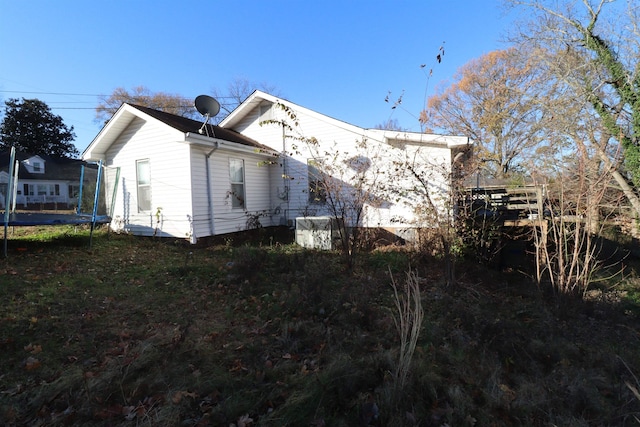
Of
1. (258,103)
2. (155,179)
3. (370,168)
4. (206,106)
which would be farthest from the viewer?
(258,103)

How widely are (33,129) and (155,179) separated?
136ft

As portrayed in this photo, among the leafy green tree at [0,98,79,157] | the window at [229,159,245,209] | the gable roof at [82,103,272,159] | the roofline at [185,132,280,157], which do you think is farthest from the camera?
the leafy green tree at [0,98,79,157]

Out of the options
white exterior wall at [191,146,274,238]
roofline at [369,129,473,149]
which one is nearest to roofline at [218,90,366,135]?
roofline at [369,129,473,149]

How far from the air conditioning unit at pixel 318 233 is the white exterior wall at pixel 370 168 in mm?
1328

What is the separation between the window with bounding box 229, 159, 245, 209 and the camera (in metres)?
10.7

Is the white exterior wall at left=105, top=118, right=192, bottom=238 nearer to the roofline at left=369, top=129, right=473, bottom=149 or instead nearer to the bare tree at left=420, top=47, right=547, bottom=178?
the roofline at left=369, top=129, right=473, bottom=149

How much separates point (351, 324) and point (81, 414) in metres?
2.95

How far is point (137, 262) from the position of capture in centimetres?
739

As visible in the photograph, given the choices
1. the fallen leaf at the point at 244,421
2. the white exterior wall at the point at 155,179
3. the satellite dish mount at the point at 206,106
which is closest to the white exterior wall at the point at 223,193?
the white exterior wall at the point at 155,179

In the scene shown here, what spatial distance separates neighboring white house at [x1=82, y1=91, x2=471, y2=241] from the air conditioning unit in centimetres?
91

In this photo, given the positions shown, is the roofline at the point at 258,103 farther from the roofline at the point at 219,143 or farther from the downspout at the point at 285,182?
the roofline at the point at 219,143

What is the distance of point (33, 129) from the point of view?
39.1m

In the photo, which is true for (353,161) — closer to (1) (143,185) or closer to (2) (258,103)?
(2) (258,103)

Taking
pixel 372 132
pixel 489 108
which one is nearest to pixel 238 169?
pixel 372 132
